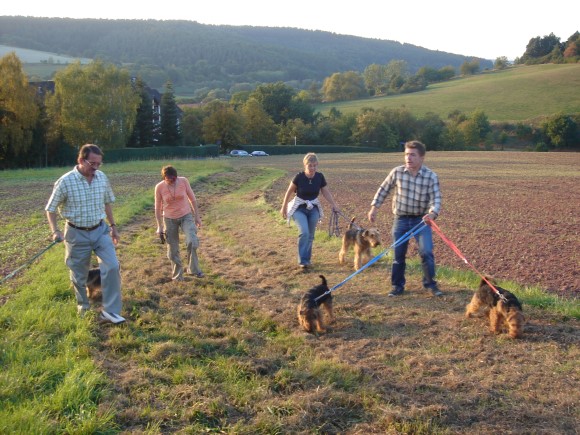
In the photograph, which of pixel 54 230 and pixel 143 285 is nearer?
pixel 54 230

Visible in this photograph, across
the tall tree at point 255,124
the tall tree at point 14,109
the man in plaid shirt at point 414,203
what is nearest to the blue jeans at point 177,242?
the man in plaid shirt at point 414,203

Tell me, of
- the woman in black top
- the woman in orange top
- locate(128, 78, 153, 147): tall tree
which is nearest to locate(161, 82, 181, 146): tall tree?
locate(128, 78, 153, 147): tall tree

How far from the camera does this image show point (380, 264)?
904 cm

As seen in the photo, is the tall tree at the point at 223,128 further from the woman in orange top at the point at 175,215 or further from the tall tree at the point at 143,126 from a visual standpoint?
the woman in orange top at the point at 175,215

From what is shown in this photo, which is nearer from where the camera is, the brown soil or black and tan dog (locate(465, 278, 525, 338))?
the brown soil

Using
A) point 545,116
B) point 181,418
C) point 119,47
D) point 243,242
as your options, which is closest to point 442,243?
point 243,242

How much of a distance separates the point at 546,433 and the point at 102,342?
4.21 metres

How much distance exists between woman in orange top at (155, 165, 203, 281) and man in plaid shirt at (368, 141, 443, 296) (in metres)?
2.87

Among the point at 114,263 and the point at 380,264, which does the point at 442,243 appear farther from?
the point at 114,263

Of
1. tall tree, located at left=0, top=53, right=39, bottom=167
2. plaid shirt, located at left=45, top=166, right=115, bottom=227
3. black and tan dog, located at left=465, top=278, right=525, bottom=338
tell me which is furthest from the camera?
tall tree, located at left=0, top=53, right=39, bottom=167

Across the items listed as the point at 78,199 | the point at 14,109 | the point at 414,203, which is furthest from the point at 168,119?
the point at 78,199

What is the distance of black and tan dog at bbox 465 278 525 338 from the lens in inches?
218

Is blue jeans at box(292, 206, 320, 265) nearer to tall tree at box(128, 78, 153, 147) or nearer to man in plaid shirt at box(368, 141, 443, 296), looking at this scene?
man in plaid shirt at box(368, 141, 443, 296)

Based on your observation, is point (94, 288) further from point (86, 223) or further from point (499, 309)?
point (499, 309)
